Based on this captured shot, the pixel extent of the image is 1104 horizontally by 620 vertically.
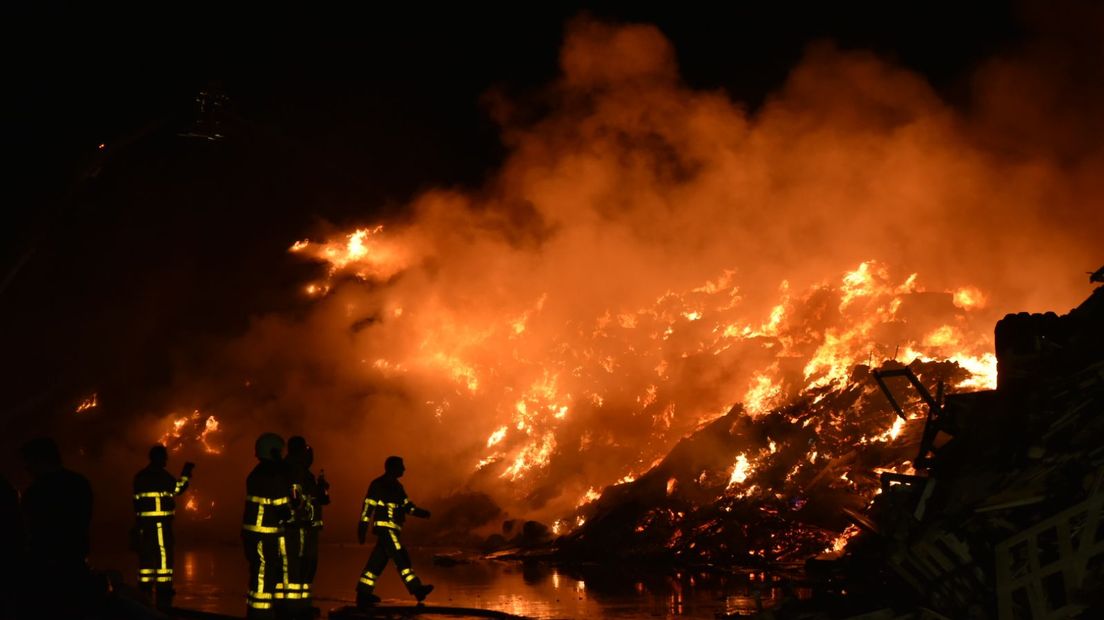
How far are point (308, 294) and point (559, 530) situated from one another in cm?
1195

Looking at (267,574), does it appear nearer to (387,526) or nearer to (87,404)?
(387,526)

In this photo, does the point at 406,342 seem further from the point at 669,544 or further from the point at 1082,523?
the point at 1082,523

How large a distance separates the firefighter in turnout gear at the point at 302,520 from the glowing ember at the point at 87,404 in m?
24.9

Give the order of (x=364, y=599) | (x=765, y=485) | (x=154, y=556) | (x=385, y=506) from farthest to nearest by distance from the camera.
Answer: (x=765, y=485), (x=385, y=506), (x=364, y=599), (x=154, y=556)

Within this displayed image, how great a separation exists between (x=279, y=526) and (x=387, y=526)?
98.6 inches

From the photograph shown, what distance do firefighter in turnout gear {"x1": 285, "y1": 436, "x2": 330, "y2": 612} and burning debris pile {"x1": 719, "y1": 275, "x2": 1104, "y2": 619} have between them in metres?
4.19

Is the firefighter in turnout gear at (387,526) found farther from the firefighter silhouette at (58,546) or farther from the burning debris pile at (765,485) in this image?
the burning debris pile at (765,485)

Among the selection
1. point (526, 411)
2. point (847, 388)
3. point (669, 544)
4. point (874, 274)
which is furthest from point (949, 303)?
point (526, 411)

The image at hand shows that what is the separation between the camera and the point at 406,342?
28422 millimetres

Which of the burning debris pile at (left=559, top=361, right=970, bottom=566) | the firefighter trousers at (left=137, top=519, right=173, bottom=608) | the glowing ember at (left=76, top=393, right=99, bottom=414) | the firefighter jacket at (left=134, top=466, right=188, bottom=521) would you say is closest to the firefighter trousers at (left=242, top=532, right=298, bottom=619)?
the firefighter trousers at (left=137, top=519, right=173, bottom=608)

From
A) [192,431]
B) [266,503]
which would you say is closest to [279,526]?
[266,503]

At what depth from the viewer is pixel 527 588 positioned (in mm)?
14195

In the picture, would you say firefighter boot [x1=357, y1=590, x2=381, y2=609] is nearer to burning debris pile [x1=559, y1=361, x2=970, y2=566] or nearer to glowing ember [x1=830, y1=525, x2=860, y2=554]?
burning debris pile [x1=559, y1=361, x2=970, y2=566]

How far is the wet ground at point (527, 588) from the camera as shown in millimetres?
11484
